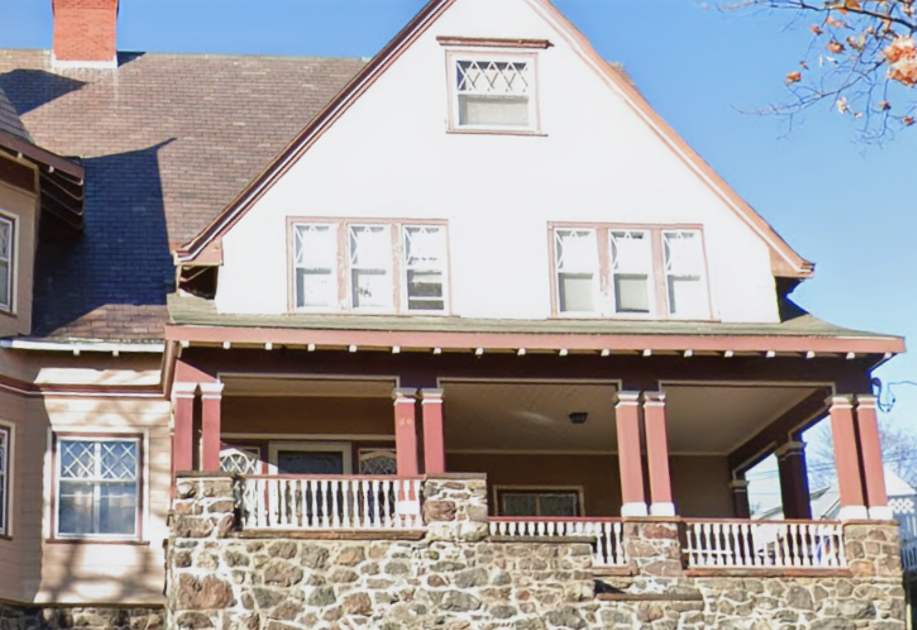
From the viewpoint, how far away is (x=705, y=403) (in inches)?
886

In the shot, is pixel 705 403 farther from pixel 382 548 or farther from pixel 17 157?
pixel 17 157

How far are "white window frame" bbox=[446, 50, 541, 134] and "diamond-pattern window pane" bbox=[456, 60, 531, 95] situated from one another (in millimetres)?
30

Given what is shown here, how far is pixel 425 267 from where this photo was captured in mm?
21688

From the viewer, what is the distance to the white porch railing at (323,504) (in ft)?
63.6

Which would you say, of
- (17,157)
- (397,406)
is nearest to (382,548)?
(397,406)

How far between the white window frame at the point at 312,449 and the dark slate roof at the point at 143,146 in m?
2.15

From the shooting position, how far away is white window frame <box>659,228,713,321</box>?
2194 centimetres

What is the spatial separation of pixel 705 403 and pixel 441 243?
414 cm

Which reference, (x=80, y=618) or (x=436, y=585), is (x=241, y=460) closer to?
(x=80, y=618)

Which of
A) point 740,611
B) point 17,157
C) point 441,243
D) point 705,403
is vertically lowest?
point 740,611

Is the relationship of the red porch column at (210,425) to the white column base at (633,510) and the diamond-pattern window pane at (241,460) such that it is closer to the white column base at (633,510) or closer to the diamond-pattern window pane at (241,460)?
the diamond-pattern window pane at (241,460)

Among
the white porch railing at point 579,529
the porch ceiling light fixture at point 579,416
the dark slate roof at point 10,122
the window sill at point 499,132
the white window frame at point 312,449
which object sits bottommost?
the white porch railing at point 579,529

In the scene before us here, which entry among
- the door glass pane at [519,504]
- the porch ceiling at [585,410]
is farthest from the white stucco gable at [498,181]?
the door glass pane at [519,504]

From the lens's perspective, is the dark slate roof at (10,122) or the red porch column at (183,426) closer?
the red porch column at (183,426)
